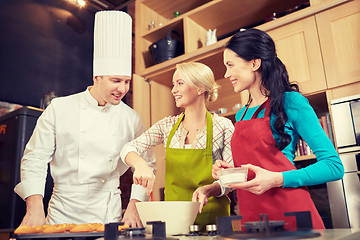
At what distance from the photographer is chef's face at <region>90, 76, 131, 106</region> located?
171 centimetres

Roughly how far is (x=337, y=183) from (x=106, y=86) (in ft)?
4.45

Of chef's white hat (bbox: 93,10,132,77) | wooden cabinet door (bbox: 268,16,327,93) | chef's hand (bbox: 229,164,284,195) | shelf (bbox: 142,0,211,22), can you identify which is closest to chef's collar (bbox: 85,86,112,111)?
chef's white hat (bbox: 93,10,132,77)

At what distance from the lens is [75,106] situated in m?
1.72

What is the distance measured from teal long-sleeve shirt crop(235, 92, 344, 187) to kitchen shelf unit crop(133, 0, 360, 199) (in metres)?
Result: 0.88

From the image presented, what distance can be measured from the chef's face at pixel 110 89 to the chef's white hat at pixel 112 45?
0.04 meters

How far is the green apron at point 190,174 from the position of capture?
1389 millimetres

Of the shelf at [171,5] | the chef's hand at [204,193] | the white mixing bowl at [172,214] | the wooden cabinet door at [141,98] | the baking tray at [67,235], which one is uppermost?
the shelf at [171,5]

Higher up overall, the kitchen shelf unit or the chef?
the kitchen shelf unit

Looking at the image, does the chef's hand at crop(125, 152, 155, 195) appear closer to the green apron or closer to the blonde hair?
the green apron

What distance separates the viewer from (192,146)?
1481mm

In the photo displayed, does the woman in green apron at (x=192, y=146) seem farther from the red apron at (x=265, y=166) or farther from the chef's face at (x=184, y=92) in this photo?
the red apron at (x=265, y=166)

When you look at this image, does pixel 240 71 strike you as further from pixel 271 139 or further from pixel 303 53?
pixel 303 53

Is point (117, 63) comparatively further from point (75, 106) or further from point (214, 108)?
point (214, 108)

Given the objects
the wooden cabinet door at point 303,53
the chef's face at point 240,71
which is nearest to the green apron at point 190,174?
the chef's face at point 240,71
